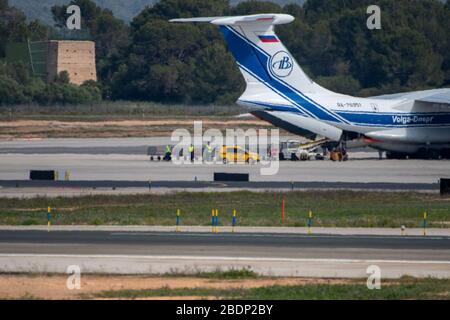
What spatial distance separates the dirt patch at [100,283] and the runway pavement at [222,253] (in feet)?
3.78

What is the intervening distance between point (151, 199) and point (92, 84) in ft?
325

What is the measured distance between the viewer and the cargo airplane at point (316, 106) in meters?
77.1

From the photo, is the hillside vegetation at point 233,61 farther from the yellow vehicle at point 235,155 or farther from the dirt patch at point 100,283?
the dirt patch at point 100,283

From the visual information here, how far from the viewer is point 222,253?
3506 cm

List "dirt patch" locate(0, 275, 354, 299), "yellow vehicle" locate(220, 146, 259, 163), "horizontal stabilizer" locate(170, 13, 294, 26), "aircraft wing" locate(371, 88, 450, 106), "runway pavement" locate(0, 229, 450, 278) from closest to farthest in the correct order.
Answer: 1. "dirt patch" locate(0, 275, 354, 299)
2. "runway pavement" locate(0, 229, 450, 278)
3. "horizontal stabilizer" locate(170, 13, 294, 26)
4. "yellow vehicle" locate(220, 146, 259, 163)
5. "aircraft wing" locate(371, 88, 450, 106)

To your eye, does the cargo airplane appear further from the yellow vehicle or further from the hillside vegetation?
the hillside vegetation

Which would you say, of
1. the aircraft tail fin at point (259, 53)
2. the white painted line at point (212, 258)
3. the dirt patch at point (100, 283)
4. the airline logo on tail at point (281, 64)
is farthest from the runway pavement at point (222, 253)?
the airline logo on tail at point (281, 64)

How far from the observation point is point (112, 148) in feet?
304

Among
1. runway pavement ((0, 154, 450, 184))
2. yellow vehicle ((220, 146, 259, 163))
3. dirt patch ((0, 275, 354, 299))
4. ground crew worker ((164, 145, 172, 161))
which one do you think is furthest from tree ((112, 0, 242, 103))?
dirt patch ((0, 275, 354, 299))

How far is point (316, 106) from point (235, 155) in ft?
21.8

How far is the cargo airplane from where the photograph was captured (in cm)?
7712

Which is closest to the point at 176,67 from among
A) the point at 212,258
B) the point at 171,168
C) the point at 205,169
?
the point at 171,168

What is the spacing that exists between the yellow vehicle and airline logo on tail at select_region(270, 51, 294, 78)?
6009 millimetres
